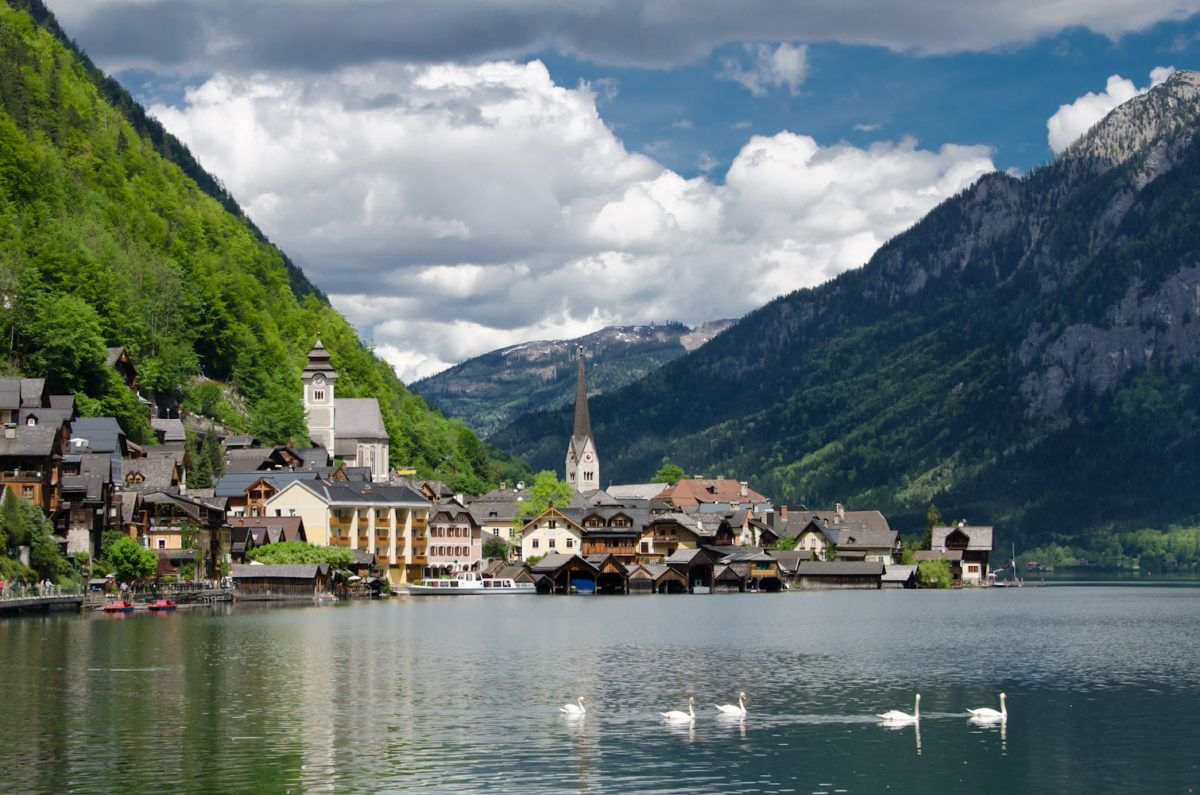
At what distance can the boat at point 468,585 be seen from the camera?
15180 centimetres

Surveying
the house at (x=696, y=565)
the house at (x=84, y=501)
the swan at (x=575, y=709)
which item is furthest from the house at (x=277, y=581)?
the swan at (x=575, y=709)

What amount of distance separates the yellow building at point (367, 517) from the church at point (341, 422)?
2951 cm

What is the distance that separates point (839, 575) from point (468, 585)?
52.8 metres

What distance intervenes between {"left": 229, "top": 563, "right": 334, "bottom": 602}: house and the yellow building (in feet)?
47.0

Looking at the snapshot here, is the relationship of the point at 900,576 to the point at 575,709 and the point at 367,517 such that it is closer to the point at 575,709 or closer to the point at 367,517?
the point at 367,517

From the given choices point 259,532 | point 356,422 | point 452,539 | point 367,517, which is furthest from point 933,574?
point 259,532

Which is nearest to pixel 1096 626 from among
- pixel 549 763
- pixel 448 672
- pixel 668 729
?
pixel 448 672

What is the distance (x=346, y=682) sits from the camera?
57.5m

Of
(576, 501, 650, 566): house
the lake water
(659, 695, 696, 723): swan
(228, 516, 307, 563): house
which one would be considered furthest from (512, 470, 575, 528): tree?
(659, 695, 696, 723): swan

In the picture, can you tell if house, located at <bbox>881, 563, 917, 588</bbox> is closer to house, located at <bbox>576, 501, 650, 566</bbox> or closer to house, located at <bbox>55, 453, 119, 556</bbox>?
house, located at <bbox>576, 501, 650, 566</bbox>

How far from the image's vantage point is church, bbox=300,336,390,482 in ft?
618

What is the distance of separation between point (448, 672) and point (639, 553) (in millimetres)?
115397

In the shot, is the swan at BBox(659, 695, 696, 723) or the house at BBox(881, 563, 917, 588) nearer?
the swan at BBox(659, 695, 696, 723)

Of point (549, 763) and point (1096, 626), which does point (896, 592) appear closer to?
point (1096, 626)
